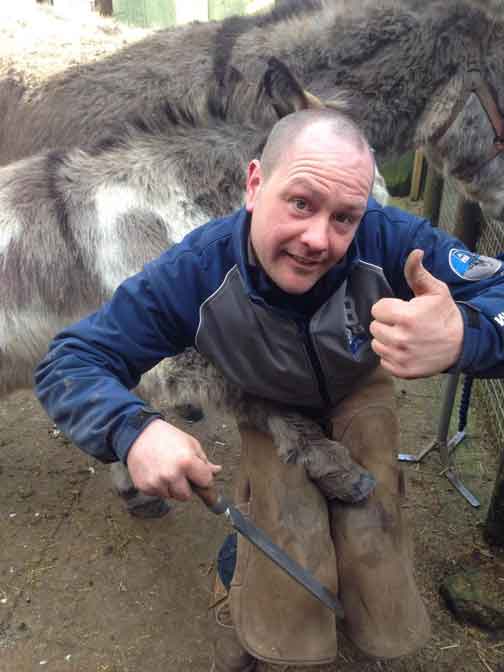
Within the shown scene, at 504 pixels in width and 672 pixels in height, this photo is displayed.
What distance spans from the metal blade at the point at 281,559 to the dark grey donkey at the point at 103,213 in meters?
0.66

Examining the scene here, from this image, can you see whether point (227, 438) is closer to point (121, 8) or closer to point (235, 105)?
point (235, 105)

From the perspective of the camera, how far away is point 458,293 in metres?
1.62

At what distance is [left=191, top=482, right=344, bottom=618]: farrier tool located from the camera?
1188mm

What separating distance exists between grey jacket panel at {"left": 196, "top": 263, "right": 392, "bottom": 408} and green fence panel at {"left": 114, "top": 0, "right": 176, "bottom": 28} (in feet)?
14.3

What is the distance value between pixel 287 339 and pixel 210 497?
1.73ft

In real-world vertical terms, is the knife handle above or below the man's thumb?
below

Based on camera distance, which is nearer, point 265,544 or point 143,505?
point 265,544

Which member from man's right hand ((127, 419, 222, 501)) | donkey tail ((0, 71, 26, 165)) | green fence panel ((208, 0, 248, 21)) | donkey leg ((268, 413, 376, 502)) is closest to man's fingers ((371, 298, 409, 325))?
man's right hand ((127, 419, 222, 501))

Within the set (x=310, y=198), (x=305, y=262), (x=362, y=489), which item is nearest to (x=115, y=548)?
(x=362, y=489)

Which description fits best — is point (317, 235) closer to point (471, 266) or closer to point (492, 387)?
point (471, 266)

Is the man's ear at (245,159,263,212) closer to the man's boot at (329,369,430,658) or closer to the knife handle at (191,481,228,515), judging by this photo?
the man's boot at (329,369,430,658)

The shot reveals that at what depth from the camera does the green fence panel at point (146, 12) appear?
5.25 metres

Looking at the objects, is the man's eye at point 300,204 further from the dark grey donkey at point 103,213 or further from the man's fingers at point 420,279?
the dark grey donkey at point 103,213

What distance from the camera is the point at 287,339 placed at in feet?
5.22
